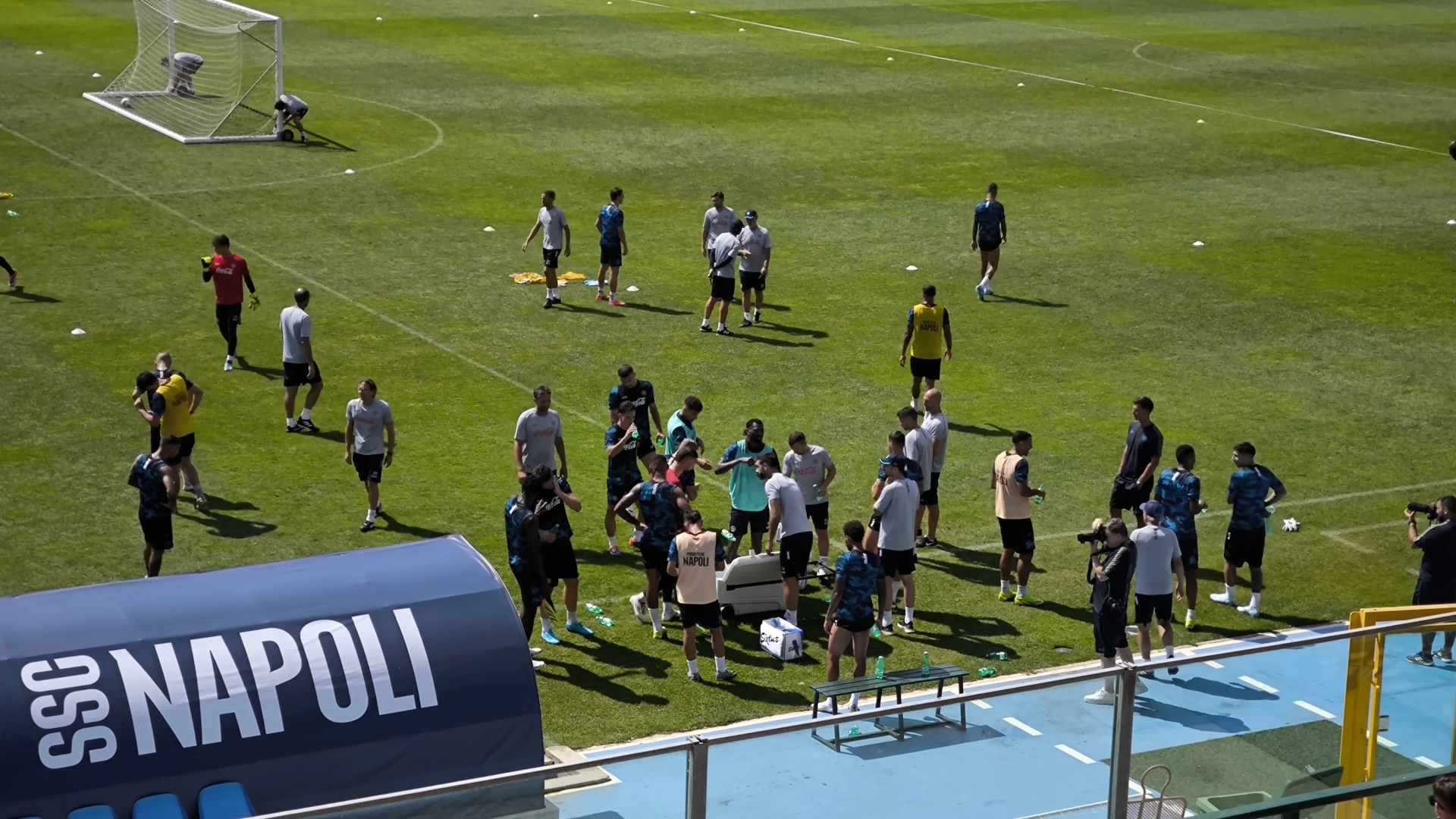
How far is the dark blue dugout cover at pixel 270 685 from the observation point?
8961mm

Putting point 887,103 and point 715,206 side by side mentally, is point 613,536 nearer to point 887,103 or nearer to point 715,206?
point 715,206

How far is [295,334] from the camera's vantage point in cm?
1983

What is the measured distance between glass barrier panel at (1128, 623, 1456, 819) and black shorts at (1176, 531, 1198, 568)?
6.21 m

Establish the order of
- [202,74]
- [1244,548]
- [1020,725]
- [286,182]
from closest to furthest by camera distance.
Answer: [1020,725] < [1244,548] < [286,182] < [202,74]

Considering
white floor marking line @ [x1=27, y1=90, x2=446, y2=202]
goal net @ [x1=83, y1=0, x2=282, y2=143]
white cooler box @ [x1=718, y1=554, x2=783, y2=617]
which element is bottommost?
white cooler box @ [x1=718, y1=554, x2=783, y2=617]

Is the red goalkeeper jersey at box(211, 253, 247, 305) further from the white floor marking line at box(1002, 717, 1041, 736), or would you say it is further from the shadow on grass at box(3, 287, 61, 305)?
the white floor marking line at box(1002, 717, 1041, 736)

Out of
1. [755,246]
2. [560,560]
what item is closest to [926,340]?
[755,246]

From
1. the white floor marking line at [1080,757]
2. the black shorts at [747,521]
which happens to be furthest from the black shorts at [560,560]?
the white floor marking line at [1080,757]

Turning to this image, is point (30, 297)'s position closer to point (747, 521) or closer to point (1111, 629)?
point (747, 521)

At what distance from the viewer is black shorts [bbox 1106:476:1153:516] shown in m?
17.5

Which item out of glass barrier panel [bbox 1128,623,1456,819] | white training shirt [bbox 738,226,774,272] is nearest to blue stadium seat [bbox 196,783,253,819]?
glass barrier panel [bbox 1128,623,1456,819]

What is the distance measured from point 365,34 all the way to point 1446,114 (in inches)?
1130

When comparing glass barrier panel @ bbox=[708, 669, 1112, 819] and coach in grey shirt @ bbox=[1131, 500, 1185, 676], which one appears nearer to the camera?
glass barrier panel @ bbox=[708, 669, 1112, 819]

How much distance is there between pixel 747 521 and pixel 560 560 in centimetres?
238
